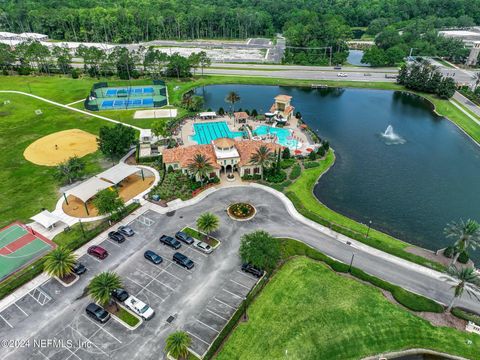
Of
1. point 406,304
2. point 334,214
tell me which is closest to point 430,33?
point 334,214

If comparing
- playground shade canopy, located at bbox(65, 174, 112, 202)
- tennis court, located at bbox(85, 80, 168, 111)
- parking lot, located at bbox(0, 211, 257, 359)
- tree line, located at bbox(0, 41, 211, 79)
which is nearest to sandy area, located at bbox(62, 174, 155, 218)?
playground shade canopy, located at bbox(65, 174, 112, 202)

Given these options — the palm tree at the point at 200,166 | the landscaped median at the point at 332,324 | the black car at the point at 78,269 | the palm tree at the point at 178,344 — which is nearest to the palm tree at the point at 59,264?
the black car at the point at 78,269

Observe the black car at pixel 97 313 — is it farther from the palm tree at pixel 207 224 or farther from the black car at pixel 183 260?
the palm tree at pixel 207 224

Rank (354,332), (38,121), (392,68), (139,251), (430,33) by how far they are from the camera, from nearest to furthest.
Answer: (354,332)
(139,251)
(38,121)
(392,68)
(430,33)

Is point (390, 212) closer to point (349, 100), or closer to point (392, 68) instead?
point (349, 100)

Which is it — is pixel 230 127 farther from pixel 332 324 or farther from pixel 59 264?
pixel 332 324

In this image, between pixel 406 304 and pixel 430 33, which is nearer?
pixel 406 304
